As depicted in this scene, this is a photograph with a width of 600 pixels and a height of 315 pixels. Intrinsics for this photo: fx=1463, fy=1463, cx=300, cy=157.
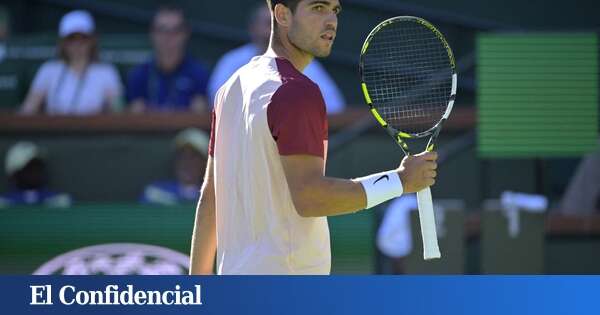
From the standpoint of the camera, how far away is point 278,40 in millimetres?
4766

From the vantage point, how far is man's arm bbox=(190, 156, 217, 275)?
16.1 feet

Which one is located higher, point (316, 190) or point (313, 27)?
point (313, 27)

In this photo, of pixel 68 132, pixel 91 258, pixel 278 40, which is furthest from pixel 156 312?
pixel 68 132

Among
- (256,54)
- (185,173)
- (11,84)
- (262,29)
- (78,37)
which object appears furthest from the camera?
(11,84)

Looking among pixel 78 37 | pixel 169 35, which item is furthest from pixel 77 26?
pixel 169 35

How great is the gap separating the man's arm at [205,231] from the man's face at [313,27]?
1.74 feet

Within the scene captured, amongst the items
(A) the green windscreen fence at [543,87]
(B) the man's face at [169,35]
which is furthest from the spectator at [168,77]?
(A) the green windscreen fence at [543,87]

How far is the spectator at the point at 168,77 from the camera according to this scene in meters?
9.73

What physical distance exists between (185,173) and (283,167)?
15.0 feet

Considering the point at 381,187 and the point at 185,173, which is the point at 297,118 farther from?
the point at 185,173

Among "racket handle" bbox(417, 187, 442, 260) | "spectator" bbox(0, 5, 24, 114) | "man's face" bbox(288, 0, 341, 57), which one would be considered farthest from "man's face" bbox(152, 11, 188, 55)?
"racket handle" bbox(417, 187, 442, 260)

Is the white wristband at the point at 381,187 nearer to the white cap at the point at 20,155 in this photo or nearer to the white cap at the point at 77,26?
the white cap at the point at 20,155

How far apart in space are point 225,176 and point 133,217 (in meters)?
3.80

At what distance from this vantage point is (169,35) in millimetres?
9828
